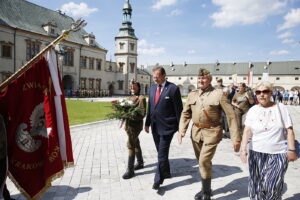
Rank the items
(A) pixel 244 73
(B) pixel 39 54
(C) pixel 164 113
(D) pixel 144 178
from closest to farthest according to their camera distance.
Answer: (B) pixel 39 54, (C) pixel 164 113, (D) pixel 144 178, (A) pixel 244 73

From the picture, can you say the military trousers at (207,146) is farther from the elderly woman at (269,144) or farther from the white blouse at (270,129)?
the white blouse at (270,129)

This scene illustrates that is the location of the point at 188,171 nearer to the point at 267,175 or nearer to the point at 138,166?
the point at 138,166

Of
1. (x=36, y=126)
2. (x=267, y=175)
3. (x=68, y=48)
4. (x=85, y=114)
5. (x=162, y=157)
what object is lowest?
(x=85, y=114)

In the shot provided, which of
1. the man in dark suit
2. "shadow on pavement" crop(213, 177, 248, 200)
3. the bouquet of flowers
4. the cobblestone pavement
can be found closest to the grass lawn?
the cobblestone pavement

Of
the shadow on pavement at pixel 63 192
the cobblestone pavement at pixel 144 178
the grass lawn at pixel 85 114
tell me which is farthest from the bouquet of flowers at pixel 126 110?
the grass lawn at pixel 85 114

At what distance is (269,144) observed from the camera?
328 centimetres

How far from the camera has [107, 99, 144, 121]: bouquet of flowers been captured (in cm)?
504

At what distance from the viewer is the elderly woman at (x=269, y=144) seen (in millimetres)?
3213

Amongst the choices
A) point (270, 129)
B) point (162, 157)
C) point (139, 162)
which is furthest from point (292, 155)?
point (139, 162)

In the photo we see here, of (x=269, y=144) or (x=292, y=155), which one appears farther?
(x=269, y=144)

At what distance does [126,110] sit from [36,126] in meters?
2.06

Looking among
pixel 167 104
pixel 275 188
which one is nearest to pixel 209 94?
pixel 167 104

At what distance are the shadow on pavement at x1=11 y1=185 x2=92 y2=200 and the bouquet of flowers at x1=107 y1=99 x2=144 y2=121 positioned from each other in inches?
62.3

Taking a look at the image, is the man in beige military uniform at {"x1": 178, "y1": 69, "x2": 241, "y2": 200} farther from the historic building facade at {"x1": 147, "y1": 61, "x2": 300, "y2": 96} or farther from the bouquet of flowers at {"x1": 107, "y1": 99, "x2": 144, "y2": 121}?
the historic building facade at {"x1": 147, "y1": 61, "x2": 300, "y2": 96}
